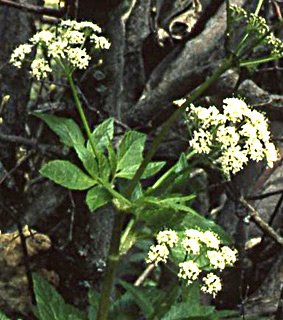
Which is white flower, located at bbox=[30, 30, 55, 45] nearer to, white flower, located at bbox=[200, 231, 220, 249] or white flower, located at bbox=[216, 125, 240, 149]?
white flower, located at bbox=[216, 125, 240, 149]

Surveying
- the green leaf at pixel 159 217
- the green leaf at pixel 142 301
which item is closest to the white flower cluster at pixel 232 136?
the green leaf at pixel 159 217

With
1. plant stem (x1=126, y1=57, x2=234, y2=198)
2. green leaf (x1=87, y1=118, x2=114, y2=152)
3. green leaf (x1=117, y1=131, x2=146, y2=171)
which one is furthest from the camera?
green leaf (x1=87, y1=118, x2=114, y2=152)

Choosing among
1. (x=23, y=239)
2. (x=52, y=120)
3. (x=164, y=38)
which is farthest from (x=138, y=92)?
(x=52, y=120)

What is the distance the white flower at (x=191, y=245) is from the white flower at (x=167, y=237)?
3cm

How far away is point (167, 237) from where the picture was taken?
7.99 feet

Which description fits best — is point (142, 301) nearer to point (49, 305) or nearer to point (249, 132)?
point (49, 305)

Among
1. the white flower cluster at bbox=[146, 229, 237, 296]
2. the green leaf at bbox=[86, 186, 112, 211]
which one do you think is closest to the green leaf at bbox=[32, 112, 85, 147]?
the green leaf at bbox=[86, 186, 112, 211]

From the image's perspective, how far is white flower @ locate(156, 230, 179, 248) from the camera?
2.42 metres

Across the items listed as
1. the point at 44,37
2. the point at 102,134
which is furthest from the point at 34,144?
the point at 44,37

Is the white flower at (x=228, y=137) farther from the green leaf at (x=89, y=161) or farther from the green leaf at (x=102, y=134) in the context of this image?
the green leaf at (x=102, y=134)

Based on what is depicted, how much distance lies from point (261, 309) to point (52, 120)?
1756 mm

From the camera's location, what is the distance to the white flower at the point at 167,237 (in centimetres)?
242

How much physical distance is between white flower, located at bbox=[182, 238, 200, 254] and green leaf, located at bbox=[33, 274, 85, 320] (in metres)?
0.49

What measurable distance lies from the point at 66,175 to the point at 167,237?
0.39m
